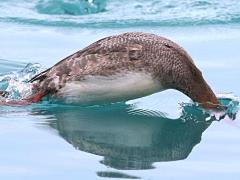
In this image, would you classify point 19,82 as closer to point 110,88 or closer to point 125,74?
point 110,88

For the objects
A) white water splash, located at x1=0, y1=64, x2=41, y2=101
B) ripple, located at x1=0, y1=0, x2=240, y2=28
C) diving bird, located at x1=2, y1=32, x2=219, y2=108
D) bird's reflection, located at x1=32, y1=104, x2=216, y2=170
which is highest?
ripple, located at x1=0, y1=0, x2=240, y2=28

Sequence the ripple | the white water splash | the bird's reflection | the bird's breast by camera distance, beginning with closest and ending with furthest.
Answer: the bird's reflection
the bird's breast
the white water splash
the ripple

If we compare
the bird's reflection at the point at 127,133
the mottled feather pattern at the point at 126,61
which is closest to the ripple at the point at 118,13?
the mottled feather pattern at the point at 126,61

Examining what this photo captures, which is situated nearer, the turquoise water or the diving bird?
the turquoise water

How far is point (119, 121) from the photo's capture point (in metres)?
6.38

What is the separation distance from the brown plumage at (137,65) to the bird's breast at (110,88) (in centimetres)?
3

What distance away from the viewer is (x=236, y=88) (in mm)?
7309

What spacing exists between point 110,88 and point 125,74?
152 mm

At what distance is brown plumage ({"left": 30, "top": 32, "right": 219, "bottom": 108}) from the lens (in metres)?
6.58

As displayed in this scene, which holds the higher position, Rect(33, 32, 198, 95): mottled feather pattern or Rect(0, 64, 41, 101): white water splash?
Rect(33, 32, 198, 95): mottled feather pattern

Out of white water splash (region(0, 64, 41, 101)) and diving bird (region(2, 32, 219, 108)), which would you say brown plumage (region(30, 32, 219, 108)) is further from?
white water splash (region(0, 64, 41, 101))

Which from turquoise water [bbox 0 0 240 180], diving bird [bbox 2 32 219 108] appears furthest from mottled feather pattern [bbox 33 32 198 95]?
turquoise water [bbox 0 0 240 180]

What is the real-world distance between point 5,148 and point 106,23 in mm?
4763

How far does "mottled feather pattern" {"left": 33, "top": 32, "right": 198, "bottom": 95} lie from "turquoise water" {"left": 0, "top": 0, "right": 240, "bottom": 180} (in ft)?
0.73
